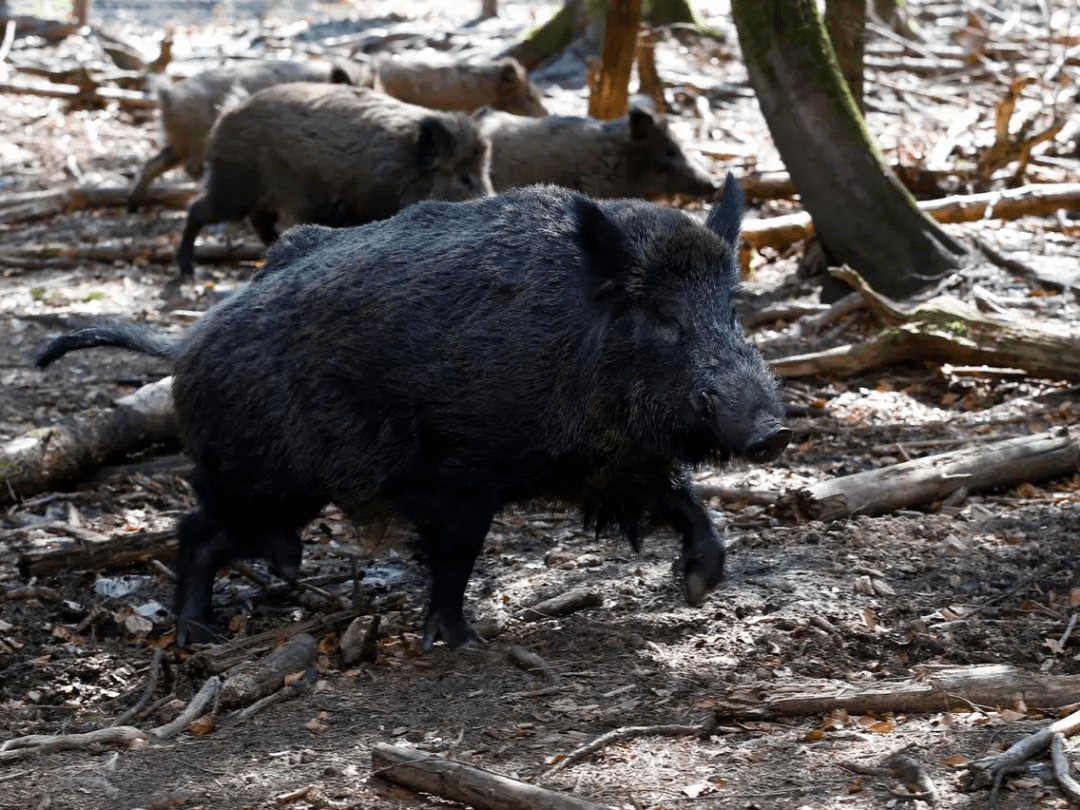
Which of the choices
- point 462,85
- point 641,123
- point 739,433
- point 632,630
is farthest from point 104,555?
point 462,85

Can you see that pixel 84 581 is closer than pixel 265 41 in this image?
Yes

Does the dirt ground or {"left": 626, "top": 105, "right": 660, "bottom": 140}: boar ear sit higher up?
{"left": 626, "top": 105, "right": 660, "bottom": 140}: boar ear

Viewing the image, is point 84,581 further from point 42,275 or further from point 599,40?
point 599,40

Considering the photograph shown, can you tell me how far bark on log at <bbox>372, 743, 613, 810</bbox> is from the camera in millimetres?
3068

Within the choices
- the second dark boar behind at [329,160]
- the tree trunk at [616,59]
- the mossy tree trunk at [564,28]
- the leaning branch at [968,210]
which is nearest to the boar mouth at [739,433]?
the leaning branch at [968,210]

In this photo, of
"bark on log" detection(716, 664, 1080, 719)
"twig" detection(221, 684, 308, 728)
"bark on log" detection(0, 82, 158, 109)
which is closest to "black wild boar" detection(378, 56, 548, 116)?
"bark on log" detection(0, 82, 158, 109)

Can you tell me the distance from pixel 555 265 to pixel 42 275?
7.01 meters

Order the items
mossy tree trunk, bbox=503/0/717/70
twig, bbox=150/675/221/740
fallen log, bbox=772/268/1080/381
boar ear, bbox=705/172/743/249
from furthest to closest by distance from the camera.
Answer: mossy tree trunk, bbox=503/0/717/70, fallen log, bbox=772/268/1080/381, boar ear, bbox=705/172/743/249, twig, bbox=150/675/221/740

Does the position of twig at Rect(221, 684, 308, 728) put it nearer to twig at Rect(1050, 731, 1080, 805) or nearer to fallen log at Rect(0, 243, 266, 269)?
twig at Rect(1050, 731, 1080, 805)

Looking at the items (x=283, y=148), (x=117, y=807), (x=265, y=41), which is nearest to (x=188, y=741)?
(x=117, y=807)

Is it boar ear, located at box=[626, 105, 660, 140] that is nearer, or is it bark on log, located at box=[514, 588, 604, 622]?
bark on log, located at box=[514, 588, 604, 622]

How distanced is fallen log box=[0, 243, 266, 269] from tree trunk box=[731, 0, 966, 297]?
4527 mm

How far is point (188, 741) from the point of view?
399 cm

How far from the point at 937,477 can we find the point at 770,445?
2004 millimetres
